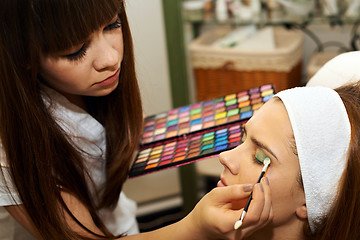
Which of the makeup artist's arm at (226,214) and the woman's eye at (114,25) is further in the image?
the woman's eye at (114,25)

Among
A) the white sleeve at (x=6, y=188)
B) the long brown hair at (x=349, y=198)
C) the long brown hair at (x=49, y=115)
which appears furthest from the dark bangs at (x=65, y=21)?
the long brown hair at (x=349, y=198)

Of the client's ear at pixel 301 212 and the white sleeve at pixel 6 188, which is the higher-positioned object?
the white sleeve at pixel 6 188

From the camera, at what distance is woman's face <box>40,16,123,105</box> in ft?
2.63

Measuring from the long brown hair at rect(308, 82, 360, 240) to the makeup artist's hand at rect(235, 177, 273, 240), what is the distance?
0.33 feet

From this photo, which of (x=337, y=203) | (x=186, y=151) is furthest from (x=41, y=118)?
(x=337, y=203)

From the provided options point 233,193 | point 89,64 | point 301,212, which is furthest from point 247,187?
point 89,64

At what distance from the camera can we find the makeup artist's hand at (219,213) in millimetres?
716

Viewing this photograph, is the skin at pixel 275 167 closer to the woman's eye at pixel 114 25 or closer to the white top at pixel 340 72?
the white top at pixel 340 72

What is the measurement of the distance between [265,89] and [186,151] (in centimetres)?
23

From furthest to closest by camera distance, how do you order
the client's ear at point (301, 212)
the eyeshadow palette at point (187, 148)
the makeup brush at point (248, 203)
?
the eyeshadow palette at point (187, 148), the client's ear at point (301, 212), the makeup brush at point (248, 203)

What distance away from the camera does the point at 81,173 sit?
3.16 ft

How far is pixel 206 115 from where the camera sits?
1045 mm

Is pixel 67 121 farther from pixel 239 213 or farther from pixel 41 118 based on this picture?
pixel 239 213

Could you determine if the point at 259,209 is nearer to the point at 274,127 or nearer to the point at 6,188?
the point at 274,127
